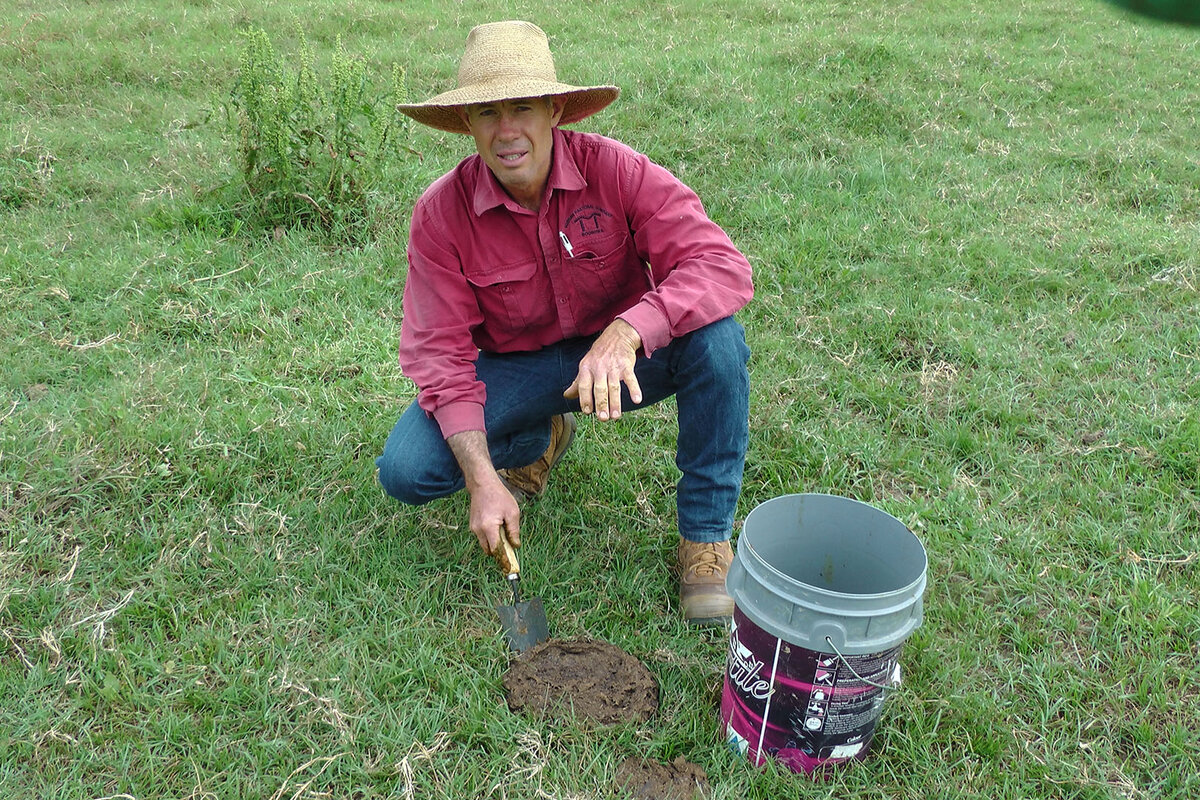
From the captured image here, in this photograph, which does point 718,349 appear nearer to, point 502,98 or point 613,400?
point 613,400

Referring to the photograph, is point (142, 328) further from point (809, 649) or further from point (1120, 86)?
point (1120, 86)

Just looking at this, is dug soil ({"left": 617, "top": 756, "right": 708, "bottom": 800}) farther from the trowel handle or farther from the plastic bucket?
the trowel handle

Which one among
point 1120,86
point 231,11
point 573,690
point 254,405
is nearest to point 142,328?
point 254,405

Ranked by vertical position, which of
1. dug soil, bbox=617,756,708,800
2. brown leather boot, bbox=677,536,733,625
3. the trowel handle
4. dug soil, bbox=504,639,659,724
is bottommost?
dug soil, bbox=617,756,708,800

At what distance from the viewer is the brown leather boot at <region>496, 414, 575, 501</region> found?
341 centimetres

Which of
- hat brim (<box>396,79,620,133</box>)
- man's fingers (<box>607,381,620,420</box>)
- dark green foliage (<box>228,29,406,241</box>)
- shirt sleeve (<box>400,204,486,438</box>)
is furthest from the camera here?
dark green foliage (<box>228,29,406,241</box>)

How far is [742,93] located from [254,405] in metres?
4.26

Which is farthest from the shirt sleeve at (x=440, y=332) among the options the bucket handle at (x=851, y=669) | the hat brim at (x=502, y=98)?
the bucket handle at (x=851, y=669)

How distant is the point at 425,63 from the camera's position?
7.26 m

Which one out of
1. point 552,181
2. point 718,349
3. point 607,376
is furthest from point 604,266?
point 607,376

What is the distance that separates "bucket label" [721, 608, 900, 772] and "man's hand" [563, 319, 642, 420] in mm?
622

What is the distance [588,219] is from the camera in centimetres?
296

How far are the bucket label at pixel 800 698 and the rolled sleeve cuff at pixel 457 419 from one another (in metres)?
0.99

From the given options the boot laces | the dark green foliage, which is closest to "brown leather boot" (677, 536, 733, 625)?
the boot laces
